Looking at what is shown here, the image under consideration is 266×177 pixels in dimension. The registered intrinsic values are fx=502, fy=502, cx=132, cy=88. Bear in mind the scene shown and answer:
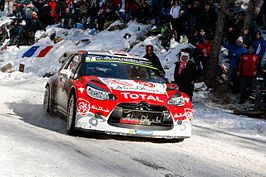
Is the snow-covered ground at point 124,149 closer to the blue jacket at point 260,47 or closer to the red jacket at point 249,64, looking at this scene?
the red jacket at point 249,64

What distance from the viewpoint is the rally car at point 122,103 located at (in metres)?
8.27

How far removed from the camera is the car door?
31.7 ft

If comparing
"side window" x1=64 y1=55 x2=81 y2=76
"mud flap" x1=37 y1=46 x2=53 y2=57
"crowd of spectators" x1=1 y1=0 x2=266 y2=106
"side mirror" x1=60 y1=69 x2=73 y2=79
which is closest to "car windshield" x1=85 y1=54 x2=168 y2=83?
"side window" x1=64 y1=55 x2=81 y2=76

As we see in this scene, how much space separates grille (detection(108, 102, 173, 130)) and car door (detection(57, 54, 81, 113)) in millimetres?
1537

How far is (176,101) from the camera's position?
8.77 meters

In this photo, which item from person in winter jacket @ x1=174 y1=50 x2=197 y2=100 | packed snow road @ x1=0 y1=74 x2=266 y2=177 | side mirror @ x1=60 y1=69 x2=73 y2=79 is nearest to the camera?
packed snow road @ x1=0 y1=74 x2=266 y2=177

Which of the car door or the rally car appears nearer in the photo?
the rally car

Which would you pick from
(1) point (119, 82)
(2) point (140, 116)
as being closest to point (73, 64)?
(1) point (119, 82)

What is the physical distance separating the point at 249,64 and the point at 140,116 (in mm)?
7538

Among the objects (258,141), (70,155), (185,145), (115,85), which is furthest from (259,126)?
(70,155)

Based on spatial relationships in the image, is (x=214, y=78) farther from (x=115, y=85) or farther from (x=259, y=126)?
(x=115, y=85)

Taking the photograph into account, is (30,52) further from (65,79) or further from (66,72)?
(65,79)

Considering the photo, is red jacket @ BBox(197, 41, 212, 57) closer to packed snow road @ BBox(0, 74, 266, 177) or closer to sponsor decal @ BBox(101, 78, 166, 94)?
packed snow road @ BBox(0, 74, 266, 177)

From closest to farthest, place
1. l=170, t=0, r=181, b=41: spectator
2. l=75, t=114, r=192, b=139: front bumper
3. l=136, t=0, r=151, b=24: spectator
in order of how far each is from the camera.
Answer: l=75, t=114, r=192, b=139: front bumper
l=170, t=0, r=181, b=41: spectator
l=136, t=0, r=151, b=24: spectator
